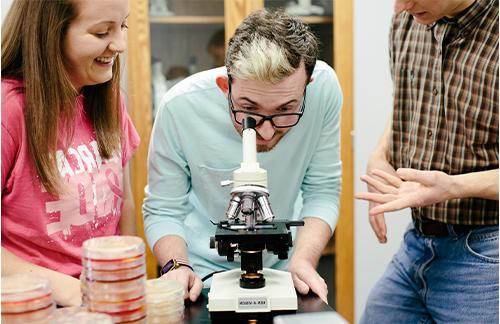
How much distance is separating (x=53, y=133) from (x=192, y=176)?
0.55 metres

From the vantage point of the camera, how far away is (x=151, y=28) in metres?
2.88

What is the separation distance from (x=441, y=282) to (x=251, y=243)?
2.64 feet

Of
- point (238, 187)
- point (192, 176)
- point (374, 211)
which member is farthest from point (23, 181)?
point (374, 211)

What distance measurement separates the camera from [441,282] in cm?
177

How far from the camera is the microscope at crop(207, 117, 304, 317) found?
3.98 ft

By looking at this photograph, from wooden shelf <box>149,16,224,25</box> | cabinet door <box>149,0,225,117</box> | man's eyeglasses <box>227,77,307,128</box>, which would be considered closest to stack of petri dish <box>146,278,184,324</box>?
man's eyeglasses <box>227,77,307,128</box>

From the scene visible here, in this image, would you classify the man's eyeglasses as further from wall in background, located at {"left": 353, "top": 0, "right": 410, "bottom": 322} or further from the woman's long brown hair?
wall in background, located at {"left": 353, "top": 0, "right": 410, "bottom": 322}

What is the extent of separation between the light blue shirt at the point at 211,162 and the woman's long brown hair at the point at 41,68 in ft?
1.48

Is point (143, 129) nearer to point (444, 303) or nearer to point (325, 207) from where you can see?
point (325, 207)

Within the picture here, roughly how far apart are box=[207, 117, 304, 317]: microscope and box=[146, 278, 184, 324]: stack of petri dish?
4.2 inches

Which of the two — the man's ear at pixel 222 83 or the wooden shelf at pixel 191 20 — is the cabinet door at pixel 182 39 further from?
the man's ear at pixel 222 83

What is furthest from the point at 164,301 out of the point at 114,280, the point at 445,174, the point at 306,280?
the point at 445,174

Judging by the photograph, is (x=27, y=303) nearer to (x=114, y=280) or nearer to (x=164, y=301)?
(x=114, y=280)

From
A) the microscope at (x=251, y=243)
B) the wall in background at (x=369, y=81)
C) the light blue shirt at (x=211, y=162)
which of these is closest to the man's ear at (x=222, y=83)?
the light blue shirt at (x=211, y=162)
